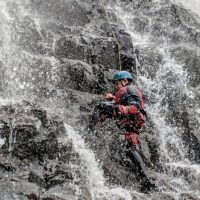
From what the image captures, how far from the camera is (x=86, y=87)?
13367mm

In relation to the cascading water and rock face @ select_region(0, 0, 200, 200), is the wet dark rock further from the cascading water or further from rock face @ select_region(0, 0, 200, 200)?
the cascading water

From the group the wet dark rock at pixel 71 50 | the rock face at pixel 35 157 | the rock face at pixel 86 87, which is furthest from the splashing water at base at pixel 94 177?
the wet dark rock at pixel 71 50

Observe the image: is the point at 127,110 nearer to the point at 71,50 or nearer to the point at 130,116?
the point at 130,116

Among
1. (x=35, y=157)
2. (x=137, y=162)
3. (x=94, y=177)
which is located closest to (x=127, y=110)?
(x=137, y=162)

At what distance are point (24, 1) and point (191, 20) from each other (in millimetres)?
7926

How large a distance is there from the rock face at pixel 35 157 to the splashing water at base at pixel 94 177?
0.54 m

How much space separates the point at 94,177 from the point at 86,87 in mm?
4019

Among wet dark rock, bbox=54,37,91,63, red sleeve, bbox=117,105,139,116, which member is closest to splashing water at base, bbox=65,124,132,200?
red sleeve, bbox=117,105,139,116

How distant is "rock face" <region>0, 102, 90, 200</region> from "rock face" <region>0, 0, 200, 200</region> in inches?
0.9

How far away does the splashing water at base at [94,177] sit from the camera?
9432 millimetres

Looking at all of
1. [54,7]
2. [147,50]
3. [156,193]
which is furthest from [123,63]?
[156,193]

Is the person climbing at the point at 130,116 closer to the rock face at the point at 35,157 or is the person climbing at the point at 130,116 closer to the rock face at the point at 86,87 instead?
the rock face at the point at 86,87

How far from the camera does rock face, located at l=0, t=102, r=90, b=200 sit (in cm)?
841

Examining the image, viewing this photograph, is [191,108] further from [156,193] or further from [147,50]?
[156,193]
